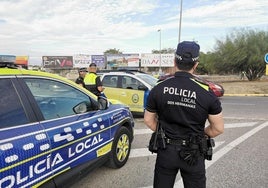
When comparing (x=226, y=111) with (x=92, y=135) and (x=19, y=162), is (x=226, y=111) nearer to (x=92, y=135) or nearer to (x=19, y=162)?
(x=92, y=135)

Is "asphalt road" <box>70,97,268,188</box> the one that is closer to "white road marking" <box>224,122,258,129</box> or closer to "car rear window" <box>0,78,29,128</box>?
"white road marking" <box>224,122,258,129</box>

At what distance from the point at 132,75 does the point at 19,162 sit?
22.2 ft

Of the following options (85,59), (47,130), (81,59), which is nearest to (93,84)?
(47,130)

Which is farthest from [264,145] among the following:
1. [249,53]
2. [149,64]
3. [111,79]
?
[149,64]

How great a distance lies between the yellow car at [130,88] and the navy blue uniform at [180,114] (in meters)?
5.78

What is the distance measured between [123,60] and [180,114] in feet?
128

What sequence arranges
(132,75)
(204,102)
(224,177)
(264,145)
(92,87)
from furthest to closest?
(132,75) → (92,87) → (264,145) → (224,177) → (204,102)

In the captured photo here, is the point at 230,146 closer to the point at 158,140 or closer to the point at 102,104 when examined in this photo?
the point at 102,104

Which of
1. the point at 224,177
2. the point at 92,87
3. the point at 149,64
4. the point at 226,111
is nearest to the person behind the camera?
the point at 224,177

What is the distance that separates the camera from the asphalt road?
3.84 m

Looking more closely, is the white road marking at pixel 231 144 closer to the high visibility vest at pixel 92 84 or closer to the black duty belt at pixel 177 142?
the black duty belt at pixel 177 142

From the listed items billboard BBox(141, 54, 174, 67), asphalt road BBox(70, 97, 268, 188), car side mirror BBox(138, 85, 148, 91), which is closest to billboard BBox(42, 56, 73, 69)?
billboard BBox(141, 54, 174, 67)

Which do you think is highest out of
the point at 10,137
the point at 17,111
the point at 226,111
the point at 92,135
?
the point at 17,111

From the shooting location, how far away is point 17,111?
242cm
